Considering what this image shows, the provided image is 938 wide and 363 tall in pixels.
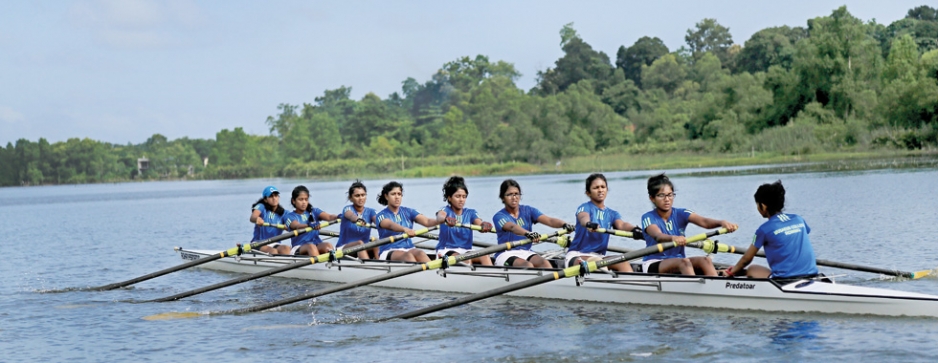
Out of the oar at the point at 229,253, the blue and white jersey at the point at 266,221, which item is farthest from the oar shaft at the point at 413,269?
the blue and white jersey at the point at 266,221

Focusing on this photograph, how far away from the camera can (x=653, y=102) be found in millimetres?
113062

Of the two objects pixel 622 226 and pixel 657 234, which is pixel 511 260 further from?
pixel 657 234

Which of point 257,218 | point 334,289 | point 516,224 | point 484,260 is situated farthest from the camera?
point 257,218

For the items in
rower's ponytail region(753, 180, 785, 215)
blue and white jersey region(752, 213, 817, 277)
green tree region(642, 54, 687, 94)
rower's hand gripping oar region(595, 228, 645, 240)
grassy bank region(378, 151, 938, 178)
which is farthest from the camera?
green tree region(642, 54, 687, 94)

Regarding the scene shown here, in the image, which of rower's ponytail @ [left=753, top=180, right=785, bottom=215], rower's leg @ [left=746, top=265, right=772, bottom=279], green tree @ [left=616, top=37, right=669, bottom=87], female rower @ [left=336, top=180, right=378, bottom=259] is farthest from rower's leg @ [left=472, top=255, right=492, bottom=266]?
green tree @ [left=616, top=37, right=669, bottom=87]

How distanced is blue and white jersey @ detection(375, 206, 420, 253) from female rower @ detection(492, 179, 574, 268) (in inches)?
74.1

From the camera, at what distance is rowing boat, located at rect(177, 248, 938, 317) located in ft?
34.5

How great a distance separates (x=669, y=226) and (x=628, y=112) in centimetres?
10086

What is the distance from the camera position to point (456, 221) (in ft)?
45.4

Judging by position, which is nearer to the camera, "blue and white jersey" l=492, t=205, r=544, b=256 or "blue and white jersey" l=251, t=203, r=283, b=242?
"blue and white jersey" l=492, t=205, r=544, b=256

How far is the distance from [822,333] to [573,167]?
76.2m

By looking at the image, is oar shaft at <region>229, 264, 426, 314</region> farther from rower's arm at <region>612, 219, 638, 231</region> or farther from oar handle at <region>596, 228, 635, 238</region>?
rower's arm at <region>612, 219, 638, 231</region>

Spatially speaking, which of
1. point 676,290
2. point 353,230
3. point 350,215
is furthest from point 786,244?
point 353,230

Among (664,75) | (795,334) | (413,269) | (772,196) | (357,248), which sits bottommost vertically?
(795,334)
